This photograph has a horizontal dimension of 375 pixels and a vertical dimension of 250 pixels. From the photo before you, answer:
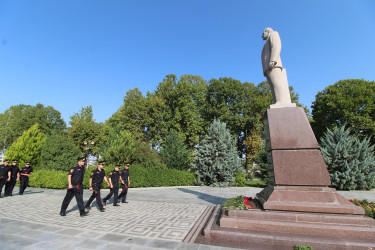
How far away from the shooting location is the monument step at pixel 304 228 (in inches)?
157

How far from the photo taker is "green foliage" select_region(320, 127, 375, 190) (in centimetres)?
1442

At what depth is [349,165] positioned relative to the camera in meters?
14.6

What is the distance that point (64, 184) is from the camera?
48.0 feet

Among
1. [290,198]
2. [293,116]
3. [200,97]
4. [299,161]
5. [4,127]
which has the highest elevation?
[200,97]

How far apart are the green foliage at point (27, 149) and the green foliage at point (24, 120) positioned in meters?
14.5

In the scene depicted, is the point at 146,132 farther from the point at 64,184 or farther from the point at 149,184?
the point at 64,184

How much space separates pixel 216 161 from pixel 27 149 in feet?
66.1

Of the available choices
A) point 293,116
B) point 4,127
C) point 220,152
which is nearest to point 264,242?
point 293,116

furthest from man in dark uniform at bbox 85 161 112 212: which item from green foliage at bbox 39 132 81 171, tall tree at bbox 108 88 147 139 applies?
tall tree at bbox 108 88 147 139

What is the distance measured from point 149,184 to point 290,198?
14.1m

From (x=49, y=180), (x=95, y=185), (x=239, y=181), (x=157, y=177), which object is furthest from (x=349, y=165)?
(x=49, y=180)

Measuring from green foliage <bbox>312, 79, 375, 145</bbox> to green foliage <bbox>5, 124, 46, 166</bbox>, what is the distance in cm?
3406

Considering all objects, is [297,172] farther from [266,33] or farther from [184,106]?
[184,106]

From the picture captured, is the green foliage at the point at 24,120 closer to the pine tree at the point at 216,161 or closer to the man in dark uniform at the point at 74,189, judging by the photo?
the pine tree at the point at 216,161
